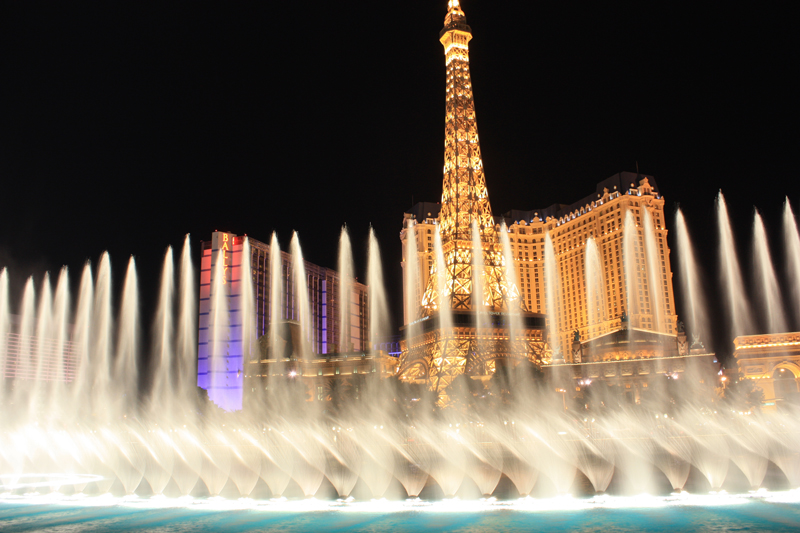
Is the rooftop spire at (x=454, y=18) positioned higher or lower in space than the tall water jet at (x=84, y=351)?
higher

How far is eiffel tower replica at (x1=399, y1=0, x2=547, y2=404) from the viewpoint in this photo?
78.6 m

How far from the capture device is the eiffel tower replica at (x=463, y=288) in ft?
258

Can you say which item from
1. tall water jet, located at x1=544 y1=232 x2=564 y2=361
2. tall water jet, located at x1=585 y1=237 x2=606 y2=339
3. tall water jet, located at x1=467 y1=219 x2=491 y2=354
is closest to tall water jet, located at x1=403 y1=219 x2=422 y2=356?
tall water jet, located at x1=544 y1=232 x2=564 y2=361

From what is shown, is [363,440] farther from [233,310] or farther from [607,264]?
[607,264]

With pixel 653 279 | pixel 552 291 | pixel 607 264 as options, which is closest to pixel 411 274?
pixel 552 291

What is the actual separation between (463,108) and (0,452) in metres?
70.1

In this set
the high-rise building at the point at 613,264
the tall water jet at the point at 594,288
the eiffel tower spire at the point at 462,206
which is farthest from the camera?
the tall water jet at the point at 594,288

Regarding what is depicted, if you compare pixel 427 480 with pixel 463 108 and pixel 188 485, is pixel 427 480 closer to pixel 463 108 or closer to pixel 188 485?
pixel 188 485

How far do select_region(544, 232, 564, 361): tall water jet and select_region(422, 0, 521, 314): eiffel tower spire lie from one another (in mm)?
42468

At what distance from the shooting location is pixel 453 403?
48.6 meters

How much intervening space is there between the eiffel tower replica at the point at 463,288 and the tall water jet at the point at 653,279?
41584mm

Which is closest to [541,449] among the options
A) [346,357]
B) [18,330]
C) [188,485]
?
[188,485]

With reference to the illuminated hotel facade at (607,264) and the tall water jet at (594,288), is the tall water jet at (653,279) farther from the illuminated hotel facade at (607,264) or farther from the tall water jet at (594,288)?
the tall water jet at (594,288)

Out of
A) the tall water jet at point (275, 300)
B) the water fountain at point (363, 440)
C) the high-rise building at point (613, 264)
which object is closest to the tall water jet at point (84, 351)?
the water fountain at point (363, 440)
